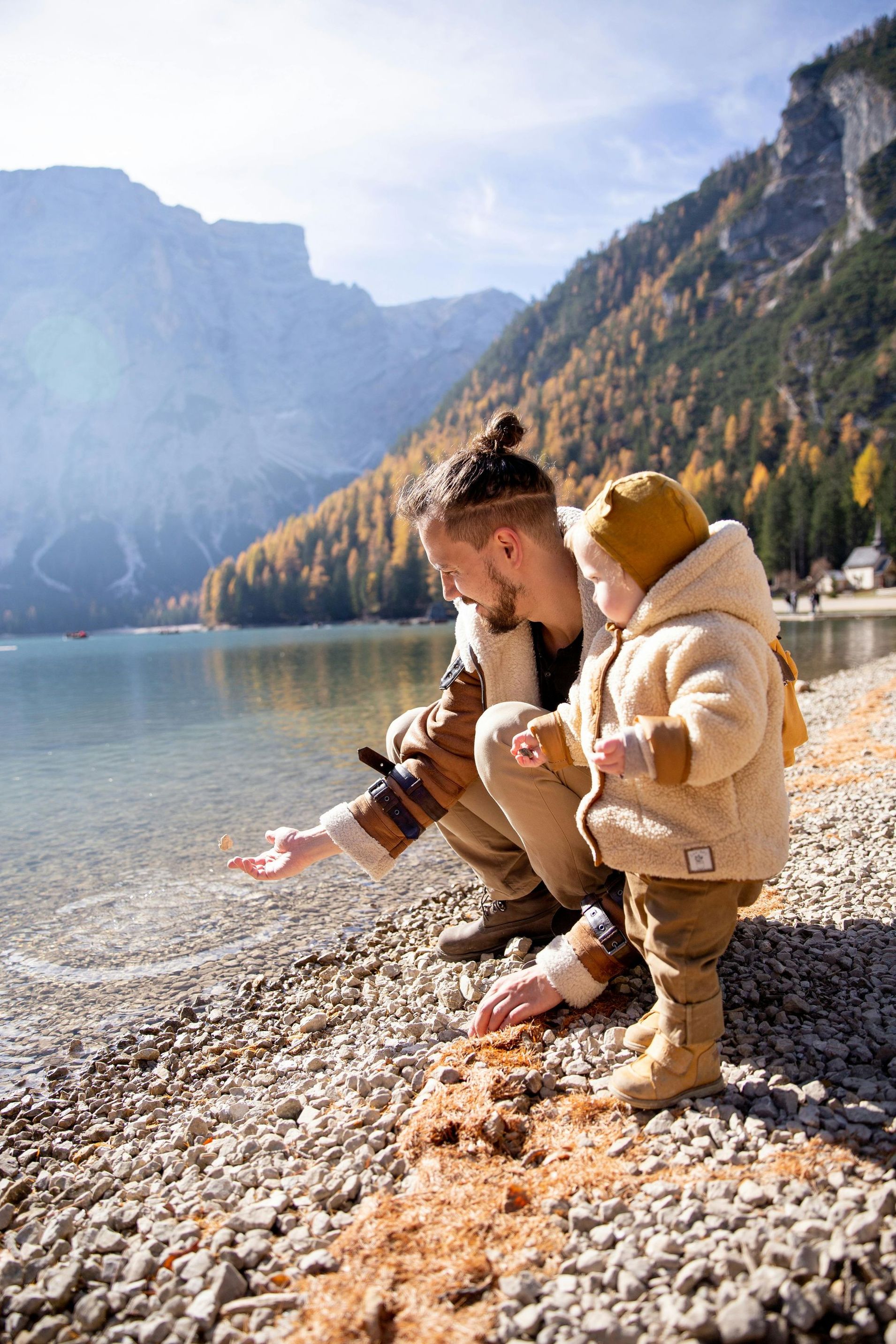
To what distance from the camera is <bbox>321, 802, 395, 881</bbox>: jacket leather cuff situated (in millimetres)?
3451

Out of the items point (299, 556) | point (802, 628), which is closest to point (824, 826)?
point (802, 628)

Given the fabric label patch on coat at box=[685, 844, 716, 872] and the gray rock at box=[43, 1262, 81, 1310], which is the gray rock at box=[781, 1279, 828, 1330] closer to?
the fabric label patch on coat at box=[685, 844, 716, 872]

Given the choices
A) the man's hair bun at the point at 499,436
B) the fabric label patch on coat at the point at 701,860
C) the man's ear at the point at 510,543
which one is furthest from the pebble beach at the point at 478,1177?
the man's hair bun at the point at 499,436

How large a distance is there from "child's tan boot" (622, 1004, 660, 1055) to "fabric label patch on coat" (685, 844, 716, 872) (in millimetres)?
645

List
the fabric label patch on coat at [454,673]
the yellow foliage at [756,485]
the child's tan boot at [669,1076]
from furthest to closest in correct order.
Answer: the yellow foliage at [756,485]
the fabric label patch on coat at [454,673]
the child's tan boot at [669,1076]

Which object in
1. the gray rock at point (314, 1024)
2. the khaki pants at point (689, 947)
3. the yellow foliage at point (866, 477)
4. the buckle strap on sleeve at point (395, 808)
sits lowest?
the gray rock at point (314, 1024)

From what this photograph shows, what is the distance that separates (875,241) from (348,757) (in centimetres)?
13923

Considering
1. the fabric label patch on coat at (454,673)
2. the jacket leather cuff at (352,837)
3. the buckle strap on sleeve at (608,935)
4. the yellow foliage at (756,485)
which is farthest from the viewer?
the yellow foliage at (756,485)

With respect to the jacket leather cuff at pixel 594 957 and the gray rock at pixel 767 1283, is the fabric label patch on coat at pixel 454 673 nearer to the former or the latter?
the jacket leather cuff at pixel 594 957

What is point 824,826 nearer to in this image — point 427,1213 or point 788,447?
point 427,1213

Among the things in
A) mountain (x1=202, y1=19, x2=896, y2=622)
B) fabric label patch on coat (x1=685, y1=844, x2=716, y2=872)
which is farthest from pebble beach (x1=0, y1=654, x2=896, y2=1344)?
mountain (x1=202, y1=19, x2=896, y2=622)

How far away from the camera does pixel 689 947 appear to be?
7.96ft

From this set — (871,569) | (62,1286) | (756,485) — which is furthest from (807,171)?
(62,1286)

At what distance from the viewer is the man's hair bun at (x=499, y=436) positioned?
3.32 metres
